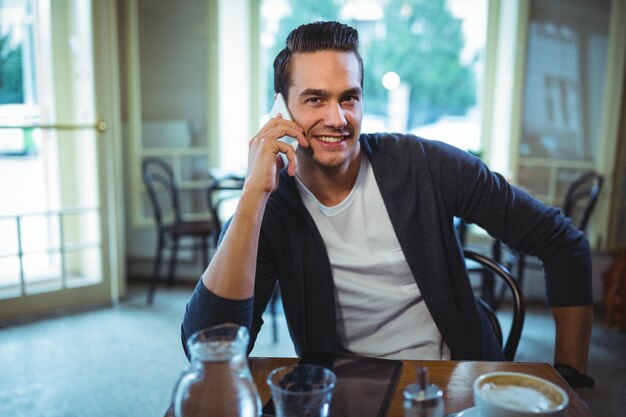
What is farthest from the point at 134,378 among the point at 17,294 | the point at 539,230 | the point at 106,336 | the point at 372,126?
the point at 372,126

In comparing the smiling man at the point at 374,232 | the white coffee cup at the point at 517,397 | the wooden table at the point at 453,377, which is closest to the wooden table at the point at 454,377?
the wooden table at the point at 453,377

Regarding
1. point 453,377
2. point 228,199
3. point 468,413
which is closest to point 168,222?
point 228,199

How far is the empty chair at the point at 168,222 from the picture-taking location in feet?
11.6

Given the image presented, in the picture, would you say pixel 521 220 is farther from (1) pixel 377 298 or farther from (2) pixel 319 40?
(2) pixel 319 40

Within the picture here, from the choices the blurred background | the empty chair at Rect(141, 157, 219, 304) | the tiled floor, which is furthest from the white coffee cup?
the blurred background

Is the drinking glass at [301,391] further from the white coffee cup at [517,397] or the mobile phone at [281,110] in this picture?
the mobile phone at [281,110]

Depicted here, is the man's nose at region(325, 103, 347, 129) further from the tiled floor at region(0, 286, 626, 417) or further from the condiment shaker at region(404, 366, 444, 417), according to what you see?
the tiled floor at region(0, 286, 626, 417)

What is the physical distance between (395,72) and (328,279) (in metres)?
3.17

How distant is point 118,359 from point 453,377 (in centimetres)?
223

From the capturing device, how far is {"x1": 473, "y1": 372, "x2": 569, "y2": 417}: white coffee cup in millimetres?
686

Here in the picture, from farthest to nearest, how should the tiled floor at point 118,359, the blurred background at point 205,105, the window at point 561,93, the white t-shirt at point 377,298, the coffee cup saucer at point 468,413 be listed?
the window at point 561,93 < the blurred background at point 205,105 < the tiled floor at point 118,359 < the white t-shirt at point 377,298 < the coffee cup saucer at point 468,413

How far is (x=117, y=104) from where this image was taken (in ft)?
11.6

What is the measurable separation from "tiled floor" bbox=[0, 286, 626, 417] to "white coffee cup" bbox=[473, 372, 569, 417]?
172 cm

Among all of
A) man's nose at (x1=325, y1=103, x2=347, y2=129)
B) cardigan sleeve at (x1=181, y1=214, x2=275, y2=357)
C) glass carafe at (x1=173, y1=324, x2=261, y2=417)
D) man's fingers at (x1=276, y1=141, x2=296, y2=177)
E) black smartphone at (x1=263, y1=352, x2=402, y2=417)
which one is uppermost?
man's nose at (x1=325, y1=103, x2=347, y2=129)
